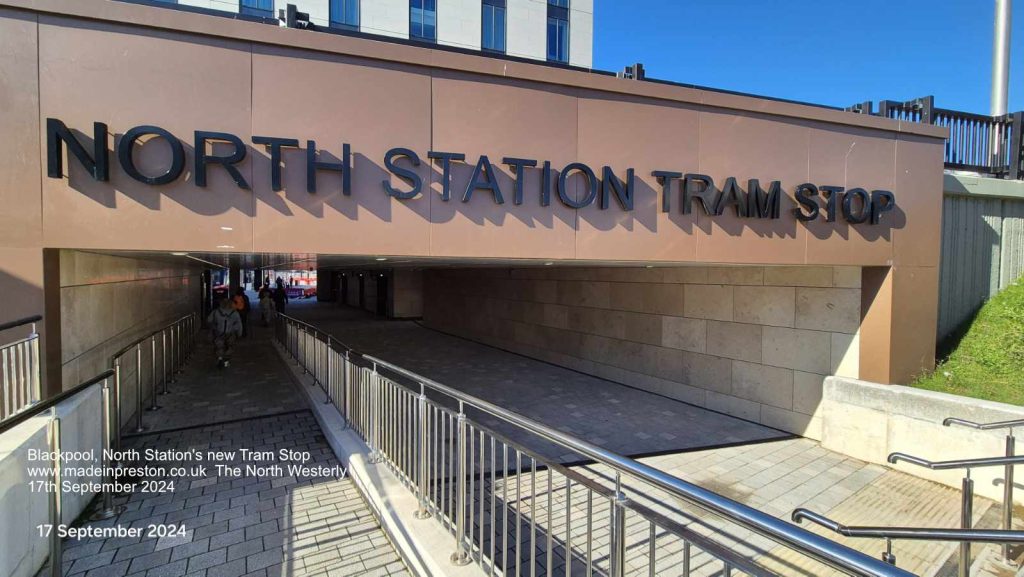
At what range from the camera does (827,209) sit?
20.7ft

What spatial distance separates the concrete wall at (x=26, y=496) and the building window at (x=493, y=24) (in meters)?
26.8

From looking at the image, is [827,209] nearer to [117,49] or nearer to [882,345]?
[882,345]

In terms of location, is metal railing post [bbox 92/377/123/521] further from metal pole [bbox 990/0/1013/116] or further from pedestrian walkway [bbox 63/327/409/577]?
metal pole [bbox 990/0/1013/116]

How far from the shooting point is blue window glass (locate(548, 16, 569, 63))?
28016 millimetres

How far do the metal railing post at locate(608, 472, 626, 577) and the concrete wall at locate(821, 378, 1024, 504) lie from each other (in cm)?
539

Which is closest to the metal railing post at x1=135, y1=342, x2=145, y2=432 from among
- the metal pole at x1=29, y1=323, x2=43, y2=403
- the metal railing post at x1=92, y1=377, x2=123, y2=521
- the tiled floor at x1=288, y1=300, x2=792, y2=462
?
the metal railing post at x1=92, y1=377, x2=123, y2=521

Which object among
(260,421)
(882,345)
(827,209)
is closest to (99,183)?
(260,421)

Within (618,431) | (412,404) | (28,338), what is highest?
(28,338)

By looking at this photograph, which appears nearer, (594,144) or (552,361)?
(594,144)

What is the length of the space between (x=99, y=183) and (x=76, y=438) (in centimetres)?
201

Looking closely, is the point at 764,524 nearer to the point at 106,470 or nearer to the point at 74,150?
the point at 106,470

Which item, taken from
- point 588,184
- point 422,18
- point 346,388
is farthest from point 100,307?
point 422,18

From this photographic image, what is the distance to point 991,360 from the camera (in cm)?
648

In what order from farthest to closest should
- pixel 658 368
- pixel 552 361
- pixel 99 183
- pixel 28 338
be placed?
pixel 552 361 < pixel 658 368 < pixel 99 183 < pixel 28 338
